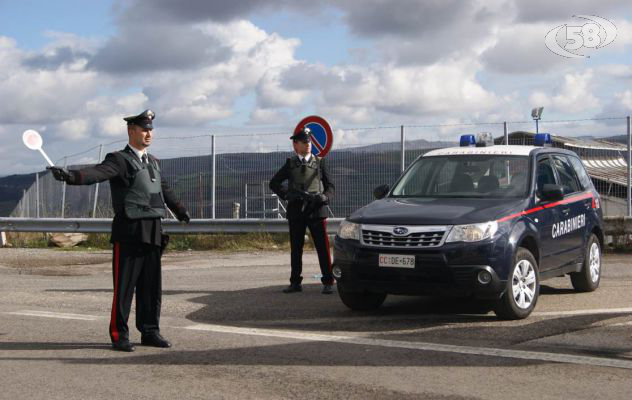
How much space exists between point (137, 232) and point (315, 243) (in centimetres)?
392

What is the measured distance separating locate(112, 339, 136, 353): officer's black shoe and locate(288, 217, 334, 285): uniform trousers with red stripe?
3830 mm

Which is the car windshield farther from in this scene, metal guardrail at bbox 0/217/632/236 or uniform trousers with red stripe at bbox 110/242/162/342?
metal guardrail at bbox 0/217/632/236

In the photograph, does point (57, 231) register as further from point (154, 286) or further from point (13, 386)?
point (13, 386)

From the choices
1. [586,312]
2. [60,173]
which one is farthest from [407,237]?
[60,173]

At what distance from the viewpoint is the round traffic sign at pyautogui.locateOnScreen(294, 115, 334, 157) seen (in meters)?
14.1

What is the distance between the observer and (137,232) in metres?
7.21

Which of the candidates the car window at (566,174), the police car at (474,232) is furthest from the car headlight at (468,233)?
the car window at (566,174)

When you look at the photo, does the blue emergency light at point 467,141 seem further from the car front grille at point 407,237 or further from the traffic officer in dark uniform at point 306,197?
the car front grille at point 407,237

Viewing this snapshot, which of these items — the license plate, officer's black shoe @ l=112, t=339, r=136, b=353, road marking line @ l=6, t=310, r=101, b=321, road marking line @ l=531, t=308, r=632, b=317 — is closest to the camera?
officer's black shoe @ l=112, t=339, r=136, b=353

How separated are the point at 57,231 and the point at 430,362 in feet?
48.5

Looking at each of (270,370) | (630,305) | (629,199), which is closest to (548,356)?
(270,370)

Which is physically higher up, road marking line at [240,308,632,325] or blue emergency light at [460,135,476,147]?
blue emergency light at [460,135,476,147]

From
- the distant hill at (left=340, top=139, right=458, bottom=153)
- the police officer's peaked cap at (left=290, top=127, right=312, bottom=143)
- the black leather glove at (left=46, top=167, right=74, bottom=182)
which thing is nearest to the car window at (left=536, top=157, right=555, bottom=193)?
the police officer's peaked cap at (left=290, top=127, right=312, bottom=143)

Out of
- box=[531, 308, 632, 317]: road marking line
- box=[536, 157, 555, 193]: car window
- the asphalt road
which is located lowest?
the asphalt road
